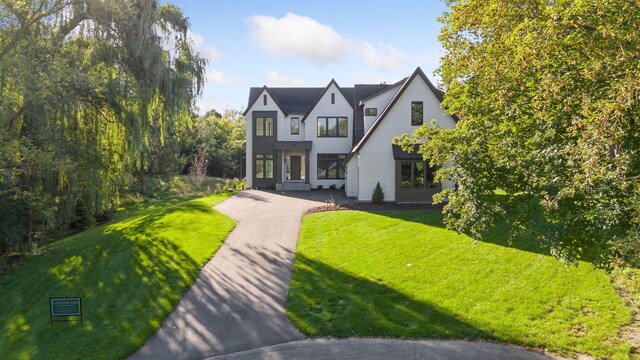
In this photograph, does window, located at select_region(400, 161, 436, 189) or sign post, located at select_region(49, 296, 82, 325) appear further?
window, located at select_region(400, 161, 436, 189)

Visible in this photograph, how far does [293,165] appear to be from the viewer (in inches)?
1405

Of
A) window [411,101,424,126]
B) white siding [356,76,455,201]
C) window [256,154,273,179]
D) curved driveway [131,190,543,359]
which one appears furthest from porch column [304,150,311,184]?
curved driveway [131,190,543,359]

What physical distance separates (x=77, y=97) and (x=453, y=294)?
16048 mm

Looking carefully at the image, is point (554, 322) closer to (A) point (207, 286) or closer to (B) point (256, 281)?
(B) point (256, 281)

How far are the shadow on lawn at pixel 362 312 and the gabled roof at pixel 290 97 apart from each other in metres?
23.6

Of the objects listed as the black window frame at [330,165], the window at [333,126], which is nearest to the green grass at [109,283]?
the black window frame at [330,165]

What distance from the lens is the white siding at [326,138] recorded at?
32.9 meters

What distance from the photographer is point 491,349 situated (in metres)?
8.76

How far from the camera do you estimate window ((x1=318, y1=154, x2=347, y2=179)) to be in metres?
33.6

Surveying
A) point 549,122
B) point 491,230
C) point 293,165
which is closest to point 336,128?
point 293,165

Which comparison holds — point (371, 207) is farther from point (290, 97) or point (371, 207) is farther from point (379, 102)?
point (290, 97)

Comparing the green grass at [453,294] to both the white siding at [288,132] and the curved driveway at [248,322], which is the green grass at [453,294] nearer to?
the curved driveway at [248,322]

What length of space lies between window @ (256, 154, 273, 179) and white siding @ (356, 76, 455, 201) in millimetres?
12341

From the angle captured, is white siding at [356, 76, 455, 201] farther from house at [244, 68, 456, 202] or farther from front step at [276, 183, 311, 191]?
front step at [276, 183, 311, 191]
